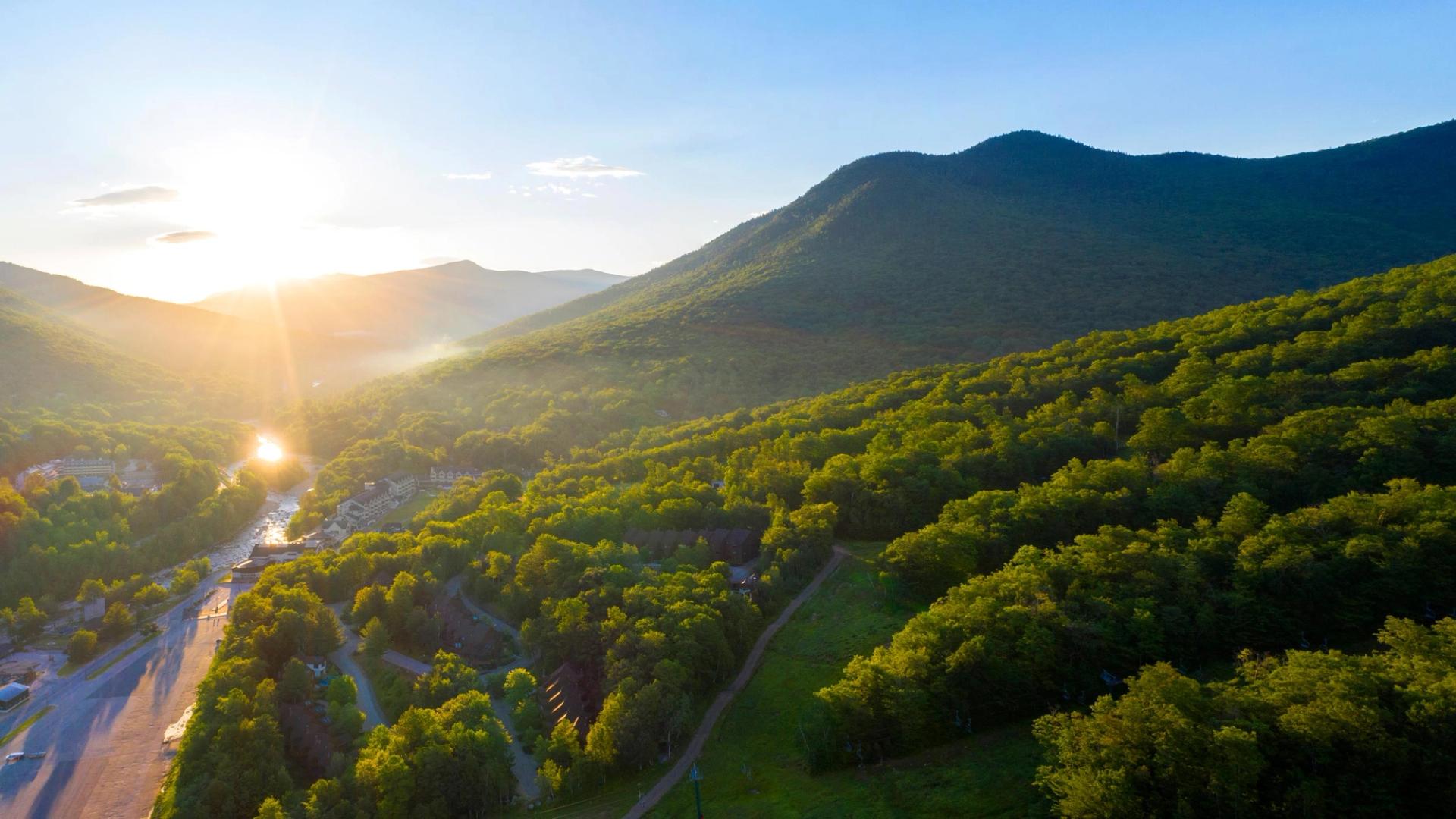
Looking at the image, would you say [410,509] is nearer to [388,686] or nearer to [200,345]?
[388,686]

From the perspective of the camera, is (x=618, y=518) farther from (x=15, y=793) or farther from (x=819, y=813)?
(x=15, y=793)

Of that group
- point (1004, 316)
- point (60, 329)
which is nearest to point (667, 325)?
point (1004, 316)

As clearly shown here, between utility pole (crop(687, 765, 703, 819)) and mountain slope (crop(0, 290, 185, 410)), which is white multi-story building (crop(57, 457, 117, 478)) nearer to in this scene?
mountain slope (crop(0, 290, 185, 410))

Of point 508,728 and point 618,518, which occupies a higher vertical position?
point 618,518

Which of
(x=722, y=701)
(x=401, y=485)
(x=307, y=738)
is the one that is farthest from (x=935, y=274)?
(x=307, y=738)

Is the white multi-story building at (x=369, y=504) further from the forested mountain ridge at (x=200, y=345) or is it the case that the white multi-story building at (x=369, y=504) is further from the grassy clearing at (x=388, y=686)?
the forested mountain ridge at (x=200, y=345)
